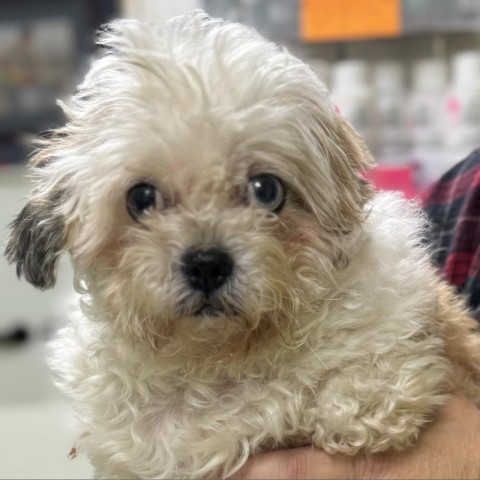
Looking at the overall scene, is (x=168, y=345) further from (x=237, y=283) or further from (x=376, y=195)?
(x=376, y=195)

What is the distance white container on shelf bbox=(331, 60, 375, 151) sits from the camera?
6.60 feet

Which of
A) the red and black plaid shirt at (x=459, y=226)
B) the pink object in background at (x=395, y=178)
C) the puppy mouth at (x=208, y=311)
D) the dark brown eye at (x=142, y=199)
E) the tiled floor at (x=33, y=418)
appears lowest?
the tiled floor at (x=33, y=418)

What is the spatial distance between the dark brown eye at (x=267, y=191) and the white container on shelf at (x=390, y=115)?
1177 millimetres

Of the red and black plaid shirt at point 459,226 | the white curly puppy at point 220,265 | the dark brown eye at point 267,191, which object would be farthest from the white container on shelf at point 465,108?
the dark brown eye at point 267,191

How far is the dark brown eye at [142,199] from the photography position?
3.06 ft

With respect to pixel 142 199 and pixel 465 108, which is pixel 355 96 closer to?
pixel 465 108

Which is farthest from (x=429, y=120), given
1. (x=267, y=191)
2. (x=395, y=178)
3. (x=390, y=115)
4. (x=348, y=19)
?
(x=267, y=191)

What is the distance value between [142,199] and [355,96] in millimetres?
1188

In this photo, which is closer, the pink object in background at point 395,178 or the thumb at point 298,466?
the thumb at point 298,466

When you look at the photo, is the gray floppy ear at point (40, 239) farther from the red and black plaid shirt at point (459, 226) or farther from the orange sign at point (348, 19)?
the orange sign at point (348, 19)

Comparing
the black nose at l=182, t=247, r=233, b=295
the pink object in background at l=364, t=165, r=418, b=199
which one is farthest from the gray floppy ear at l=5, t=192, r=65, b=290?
the pink object in background at l=364, t=165, r=418, b=199

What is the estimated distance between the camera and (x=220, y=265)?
2.83ft

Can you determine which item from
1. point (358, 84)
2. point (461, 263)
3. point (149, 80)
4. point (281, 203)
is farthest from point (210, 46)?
point (358, 84)

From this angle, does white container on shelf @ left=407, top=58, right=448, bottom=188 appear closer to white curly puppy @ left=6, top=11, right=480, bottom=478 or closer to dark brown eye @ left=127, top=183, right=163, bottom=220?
white curly puppy @ left=6, top=11, right=480, bottom=478
